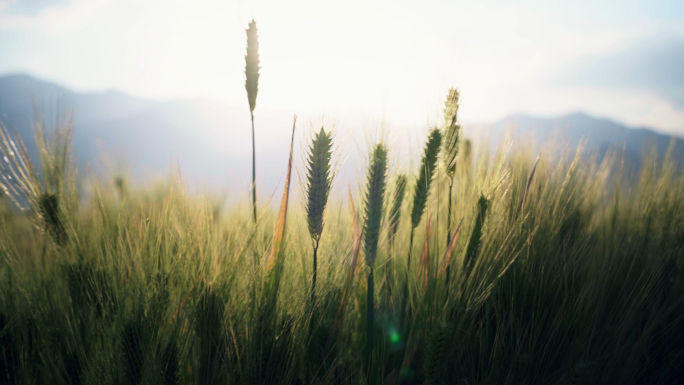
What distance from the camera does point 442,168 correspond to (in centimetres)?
130

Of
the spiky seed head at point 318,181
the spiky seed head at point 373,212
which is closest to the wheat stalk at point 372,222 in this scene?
the spiky seed head at point 373,212

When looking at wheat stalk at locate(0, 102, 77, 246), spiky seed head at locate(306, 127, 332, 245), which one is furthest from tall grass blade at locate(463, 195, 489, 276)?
wheat stalk at locate(0, 102, 77, 246)

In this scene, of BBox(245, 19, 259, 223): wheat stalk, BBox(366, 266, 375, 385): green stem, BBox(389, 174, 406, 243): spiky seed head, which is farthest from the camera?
BBox(389, 174, 406, 243): spiky seed head

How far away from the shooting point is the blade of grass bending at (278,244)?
111cm

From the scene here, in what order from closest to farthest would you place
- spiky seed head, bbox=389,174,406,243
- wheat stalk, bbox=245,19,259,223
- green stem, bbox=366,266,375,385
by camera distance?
green stem, bbox=366,266,375,385 < wheat stalk, bbox=245,19,259,223 < spiky seed head, bbox=389,174,406,243

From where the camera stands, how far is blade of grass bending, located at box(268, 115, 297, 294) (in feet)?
3.65

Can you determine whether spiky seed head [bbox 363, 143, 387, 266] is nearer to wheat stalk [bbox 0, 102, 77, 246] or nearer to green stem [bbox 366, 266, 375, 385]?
green stem [bbox 366, 266, 375, 385]

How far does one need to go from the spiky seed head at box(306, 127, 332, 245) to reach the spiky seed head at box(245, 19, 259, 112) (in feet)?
1.15

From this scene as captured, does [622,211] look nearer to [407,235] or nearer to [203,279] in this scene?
[407,235]

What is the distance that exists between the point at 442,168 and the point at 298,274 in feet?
2.02

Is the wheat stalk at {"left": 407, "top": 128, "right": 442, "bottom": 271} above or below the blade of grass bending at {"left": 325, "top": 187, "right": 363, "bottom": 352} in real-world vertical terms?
above

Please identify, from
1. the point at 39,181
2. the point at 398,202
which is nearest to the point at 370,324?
the point at 398,202

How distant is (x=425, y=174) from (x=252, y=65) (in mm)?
695

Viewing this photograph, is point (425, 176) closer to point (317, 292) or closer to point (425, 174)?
point (425, 174)
